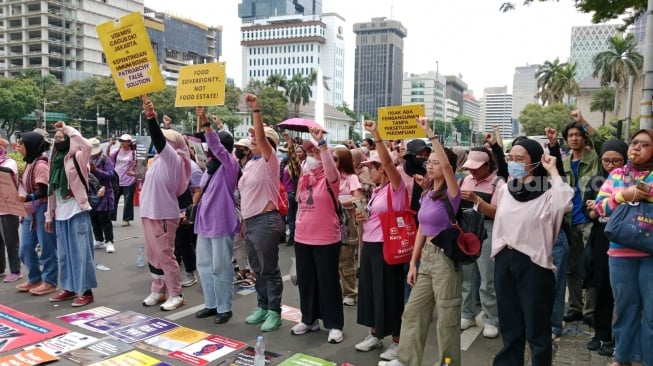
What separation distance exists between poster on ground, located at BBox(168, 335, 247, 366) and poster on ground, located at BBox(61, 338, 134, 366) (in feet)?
1.57

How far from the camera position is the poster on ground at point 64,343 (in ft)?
13.9

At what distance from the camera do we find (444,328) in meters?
3.47

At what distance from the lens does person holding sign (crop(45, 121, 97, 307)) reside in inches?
216

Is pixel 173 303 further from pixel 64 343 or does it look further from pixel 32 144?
pixel 32 144

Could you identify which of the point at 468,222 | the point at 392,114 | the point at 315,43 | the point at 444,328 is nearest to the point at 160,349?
the point at 444,328

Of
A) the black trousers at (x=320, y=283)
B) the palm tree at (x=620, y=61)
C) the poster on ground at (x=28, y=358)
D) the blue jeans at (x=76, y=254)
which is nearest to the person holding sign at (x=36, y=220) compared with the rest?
the blue jeans at (x=76, y=254)

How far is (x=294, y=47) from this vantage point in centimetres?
13562

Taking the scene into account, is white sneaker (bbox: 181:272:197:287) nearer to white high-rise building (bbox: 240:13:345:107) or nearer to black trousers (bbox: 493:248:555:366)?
black trousers (bbox: 493:248:555:366)

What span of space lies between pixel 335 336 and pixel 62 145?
373 centimetres

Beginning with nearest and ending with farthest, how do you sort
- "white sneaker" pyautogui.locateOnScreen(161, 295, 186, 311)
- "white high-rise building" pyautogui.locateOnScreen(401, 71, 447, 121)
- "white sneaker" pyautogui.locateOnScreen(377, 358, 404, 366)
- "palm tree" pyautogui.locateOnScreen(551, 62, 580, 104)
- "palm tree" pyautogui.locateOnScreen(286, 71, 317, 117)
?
"white sneaker" pyautogui.locateOnScreen(377, 358, 404, 366)
"white sneaker" pyautogui.locateOnScreen(161, 295, 186, 311)
"palm tree" pyautogui.locateOnScreen(551, 62, 580, 104)
"palm tree" pyautogui.locateOnScreen(286, 71, 317, 117)
"white high-rise building" pyautogui.locateOnScreen(401, 71, 447, 121)

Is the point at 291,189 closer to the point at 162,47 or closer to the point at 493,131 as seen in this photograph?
the point at 493,131

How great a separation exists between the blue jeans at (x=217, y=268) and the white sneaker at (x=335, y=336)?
1.19m

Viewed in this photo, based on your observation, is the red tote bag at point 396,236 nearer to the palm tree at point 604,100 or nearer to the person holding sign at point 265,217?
the person holding sign at point 265,217

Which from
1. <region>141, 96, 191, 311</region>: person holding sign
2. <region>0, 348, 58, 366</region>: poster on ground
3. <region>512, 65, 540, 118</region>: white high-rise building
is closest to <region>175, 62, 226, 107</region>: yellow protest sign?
<region>141, 96, 191, 311</region>: person holding sign
